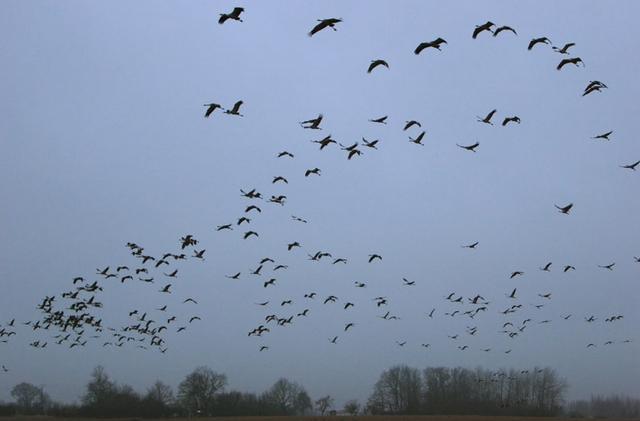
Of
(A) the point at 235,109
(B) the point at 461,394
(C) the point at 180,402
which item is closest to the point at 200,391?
(C) the point at 180,402

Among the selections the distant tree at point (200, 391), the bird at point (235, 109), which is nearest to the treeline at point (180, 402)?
the distant tree at point (200, 391)

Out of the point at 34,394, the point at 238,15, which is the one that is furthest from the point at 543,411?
the point at 34,394

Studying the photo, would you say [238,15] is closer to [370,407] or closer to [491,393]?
[370,407]

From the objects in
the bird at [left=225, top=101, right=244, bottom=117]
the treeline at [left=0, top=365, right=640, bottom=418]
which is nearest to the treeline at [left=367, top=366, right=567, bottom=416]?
the treeline at [left=0, top=365, right=640, bottom=418]

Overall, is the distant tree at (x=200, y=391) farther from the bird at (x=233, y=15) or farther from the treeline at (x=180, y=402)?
the bird at (x=233, y=15)

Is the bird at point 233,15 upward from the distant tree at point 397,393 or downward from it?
upward

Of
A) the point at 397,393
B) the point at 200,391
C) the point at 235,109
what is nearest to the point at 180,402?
the point at 200,391

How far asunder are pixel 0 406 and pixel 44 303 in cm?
6977

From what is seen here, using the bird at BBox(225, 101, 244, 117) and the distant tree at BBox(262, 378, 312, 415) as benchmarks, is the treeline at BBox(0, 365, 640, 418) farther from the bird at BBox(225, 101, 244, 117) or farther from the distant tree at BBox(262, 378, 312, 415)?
the bird at BBox(225, 101, 244, 117)

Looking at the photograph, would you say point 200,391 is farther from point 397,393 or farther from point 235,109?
point 235,109

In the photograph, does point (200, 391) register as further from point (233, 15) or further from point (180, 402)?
point (233, 15)

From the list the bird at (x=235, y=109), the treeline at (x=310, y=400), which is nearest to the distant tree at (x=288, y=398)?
the treeline at (x=310, y=400)

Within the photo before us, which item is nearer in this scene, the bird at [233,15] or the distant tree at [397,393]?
the bird at [233,15]

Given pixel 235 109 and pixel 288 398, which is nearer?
pixel 235 109
